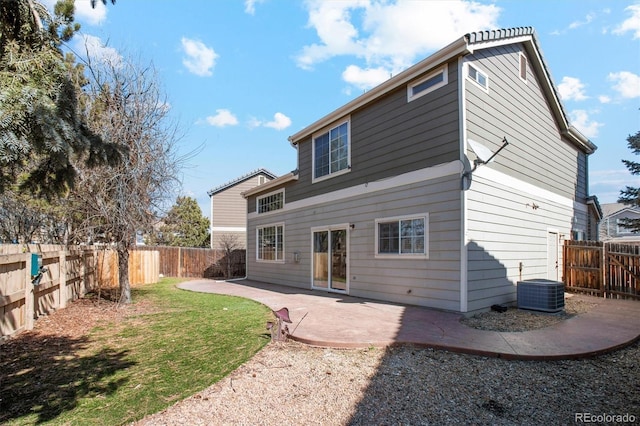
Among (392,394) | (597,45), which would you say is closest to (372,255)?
(392,394)

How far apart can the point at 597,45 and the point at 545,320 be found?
7.87 m

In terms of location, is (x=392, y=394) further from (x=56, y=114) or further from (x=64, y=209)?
(x=64, y=209)

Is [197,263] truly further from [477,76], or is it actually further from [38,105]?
[38,105]

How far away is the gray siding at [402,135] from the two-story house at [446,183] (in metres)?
0.03

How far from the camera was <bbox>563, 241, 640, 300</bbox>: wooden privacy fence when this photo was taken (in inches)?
357

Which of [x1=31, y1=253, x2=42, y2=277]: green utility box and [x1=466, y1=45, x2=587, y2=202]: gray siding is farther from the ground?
[x1=466, y1=45, x2=587, y2=202]: gray siding

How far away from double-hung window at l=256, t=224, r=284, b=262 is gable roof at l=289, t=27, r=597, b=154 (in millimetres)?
3539

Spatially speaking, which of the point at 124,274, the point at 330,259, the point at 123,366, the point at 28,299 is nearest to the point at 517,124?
the point at 330,259

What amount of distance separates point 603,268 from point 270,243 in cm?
1082

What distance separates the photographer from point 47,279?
24.0 ft

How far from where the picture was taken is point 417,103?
791cm

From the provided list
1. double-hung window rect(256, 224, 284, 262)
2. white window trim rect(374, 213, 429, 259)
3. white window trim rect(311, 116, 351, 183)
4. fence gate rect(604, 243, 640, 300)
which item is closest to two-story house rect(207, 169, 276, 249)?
double-hung window rect(256, 224, 284, 262)

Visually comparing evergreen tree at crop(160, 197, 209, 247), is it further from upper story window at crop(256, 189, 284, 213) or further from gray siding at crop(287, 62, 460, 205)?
gray siding at crop(287, 62, 460, 205)

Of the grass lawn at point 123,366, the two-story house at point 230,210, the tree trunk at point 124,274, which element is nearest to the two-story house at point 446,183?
the grass lawn at point 123,366
